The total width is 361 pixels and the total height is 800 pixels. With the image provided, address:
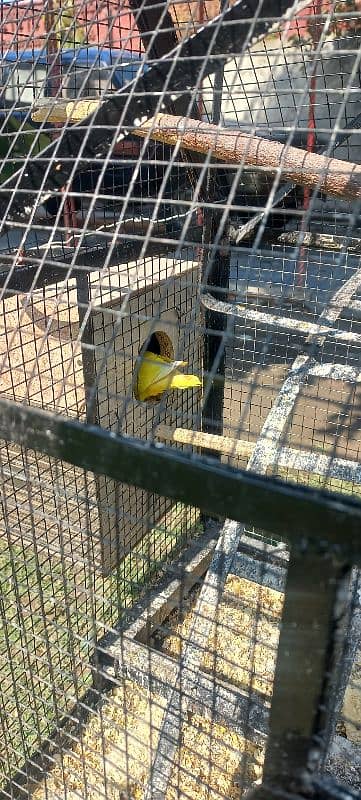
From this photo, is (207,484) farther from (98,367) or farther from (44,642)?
(98,367)

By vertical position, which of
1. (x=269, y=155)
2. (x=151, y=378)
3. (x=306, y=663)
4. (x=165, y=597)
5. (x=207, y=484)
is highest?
(x=269, y=155)

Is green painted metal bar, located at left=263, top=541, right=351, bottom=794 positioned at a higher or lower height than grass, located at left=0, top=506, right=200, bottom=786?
higher

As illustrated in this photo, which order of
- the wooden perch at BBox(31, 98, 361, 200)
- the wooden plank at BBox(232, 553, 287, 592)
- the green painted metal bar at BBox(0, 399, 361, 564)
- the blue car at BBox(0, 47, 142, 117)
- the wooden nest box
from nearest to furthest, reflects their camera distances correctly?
1. the green painted metal bar at BBox(0, 399, 361, 564)
2. the blue car at BBox(0, 47, 142, 117)
3. the wooden perch at BBox(31, 98, 361, 200)
4. the wooden nest box
5. the wooden plank at BBox(232, 553, 287, 592)

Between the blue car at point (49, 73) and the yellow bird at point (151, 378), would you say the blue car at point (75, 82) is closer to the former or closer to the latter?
the blue car at point (49, 73)

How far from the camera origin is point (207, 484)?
514 millimetres

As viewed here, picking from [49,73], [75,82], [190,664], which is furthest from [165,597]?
[75,82]

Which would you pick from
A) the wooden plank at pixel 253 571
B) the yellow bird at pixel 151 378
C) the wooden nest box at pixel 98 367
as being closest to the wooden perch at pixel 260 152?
the wooden nest box at pixel 98 367

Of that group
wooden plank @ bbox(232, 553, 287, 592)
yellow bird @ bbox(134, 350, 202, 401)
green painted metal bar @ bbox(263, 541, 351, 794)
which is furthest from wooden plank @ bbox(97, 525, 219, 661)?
green painted metal bar @ bbox(263, 541, 351, 794)

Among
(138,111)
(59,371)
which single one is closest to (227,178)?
(59,371)

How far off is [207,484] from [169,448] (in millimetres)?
55

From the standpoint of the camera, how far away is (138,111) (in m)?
0.94

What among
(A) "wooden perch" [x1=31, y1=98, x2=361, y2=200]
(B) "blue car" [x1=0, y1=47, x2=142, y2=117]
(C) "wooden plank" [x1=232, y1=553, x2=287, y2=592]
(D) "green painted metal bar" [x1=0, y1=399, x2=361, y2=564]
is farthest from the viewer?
(C) "wooden plank" [x1=232, y1=553, x2=287, y2=592]

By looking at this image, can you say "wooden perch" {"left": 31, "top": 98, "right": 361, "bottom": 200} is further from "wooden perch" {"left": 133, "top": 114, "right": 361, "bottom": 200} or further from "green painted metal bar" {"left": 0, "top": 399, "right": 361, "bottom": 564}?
"green painted metal bar" {"left": 0, "top": 399, "right": 361, "bottom": 564}

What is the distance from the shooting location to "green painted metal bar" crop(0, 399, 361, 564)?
47cm
